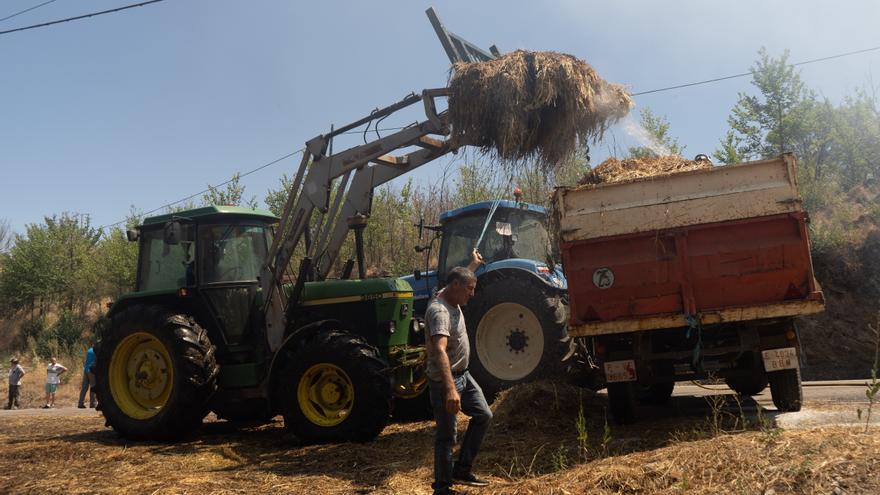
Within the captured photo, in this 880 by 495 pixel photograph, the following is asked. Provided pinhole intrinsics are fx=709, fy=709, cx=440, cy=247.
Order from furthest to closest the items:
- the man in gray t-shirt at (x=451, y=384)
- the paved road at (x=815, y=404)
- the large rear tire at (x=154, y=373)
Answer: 1. the large rear tire at (x=154, y=373)
2. the paved road at (x=815, y=404)
3. the man in gray t-shirt at (x=451, y=384)

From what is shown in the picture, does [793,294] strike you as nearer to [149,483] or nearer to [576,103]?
[576,103]

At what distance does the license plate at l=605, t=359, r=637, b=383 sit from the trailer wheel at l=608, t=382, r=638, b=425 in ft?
0.38

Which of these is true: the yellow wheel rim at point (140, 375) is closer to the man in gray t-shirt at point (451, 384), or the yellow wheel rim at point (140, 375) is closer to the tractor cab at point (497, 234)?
the tractor cab at point (497, 234)

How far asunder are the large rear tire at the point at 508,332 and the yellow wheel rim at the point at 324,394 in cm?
185

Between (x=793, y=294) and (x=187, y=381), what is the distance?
242 inches

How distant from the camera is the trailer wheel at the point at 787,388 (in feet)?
21.7

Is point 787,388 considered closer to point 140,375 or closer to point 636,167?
point 636,167

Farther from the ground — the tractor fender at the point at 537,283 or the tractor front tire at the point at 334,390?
the tractor fender at the point at 537,283

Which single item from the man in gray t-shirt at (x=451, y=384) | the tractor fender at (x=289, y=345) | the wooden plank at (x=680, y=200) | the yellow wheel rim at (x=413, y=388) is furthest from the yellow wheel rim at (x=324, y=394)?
the wooden plank at (x=680, y=200)

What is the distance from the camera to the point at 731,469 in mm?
4152

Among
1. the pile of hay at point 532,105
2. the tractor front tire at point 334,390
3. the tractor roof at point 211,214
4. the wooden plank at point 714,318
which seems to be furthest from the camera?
the tractor roof at point 211,214

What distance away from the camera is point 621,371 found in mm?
6645

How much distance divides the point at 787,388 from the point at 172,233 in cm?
652

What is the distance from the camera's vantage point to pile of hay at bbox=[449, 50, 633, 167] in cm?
743
